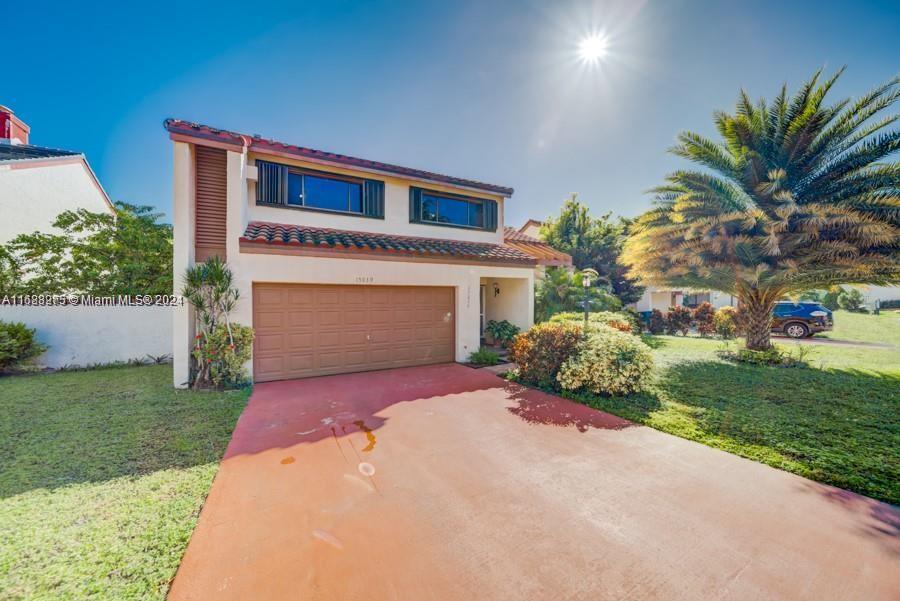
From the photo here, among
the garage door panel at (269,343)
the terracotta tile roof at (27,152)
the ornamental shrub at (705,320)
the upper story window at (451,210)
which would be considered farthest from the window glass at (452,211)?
the terracotta tile roof at (27,152)

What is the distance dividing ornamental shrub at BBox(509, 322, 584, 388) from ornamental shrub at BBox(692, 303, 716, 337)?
1399 cm

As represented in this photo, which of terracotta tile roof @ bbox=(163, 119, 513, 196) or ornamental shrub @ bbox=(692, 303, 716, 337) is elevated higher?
terracotta tile roof @ bbox=(163, 119, 513, 196)

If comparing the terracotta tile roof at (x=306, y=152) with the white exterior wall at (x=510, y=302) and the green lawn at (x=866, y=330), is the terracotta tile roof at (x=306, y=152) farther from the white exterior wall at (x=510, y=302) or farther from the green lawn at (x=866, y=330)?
the green lawn at (x=866, y=330)

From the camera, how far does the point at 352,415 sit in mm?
6262

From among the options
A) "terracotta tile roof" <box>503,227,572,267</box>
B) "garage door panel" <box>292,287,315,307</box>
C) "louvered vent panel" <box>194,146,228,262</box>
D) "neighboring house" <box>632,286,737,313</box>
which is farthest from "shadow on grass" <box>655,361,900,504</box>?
"neighboring house" <box>632,286,737,313</box>

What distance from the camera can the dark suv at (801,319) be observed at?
16812 mm

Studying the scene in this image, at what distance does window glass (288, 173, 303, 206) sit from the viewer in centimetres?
1020

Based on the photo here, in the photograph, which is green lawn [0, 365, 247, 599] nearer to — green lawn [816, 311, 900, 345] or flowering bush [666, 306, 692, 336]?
flowering bush [666, 306, 692, 336]

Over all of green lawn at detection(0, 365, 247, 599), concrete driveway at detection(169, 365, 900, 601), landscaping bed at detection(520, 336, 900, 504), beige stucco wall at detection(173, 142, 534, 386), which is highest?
beige stucco wall at detection(173, 142, 534, 386)

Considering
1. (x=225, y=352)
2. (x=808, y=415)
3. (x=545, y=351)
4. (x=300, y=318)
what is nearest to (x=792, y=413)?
(x=808, y=415)

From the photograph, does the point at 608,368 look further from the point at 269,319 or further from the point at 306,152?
the point at 306,152

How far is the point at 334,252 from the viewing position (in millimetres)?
9031

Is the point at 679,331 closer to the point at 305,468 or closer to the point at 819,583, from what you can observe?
the point at 819,583

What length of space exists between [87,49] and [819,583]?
56.6 ft
